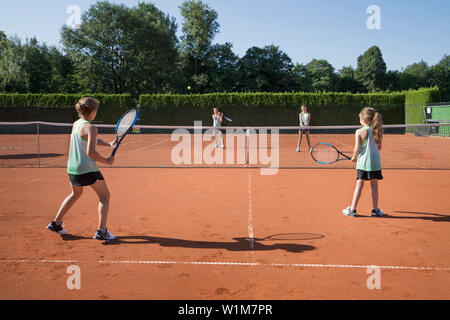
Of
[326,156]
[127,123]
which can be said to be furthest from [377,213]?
[326,156]

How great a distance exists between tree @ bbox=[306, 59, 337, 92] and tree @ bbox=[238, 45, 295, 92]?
13237 mm

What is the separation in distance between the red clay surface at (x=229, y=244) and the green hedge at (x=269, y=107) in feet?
61.2

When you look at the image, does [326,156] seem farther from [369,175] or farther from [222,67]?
[222,67]

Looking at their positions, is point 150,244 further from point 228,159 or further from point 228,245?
point 228,159

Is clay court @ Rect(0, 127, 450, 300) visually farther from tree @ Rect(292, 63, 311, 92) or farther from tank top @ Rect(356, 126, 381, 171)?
tree @ Rect(292, 63, 311, 92)

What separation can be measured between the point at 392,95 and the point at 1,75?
38189mm

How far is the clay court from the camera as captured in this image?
302 cm

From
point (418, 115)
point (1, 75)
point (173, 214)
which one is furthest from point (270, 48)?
point (173, 214)

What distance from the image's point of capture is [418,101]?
906 inches

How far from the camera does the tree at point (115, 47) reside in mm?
37062

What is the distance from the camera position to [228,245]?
13.3 ft

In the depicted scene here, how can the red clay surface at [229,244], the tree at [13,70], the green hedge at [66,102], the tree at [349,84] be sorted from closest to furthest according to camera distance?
the red clay surface at [229,244] < the green hedge at [66,102] < the tree at [13,70] < the tree at [349,84]

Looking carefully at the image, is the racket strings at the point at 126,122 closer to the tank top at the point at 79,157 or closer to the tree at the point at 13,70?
the tank top at the point at 79,157

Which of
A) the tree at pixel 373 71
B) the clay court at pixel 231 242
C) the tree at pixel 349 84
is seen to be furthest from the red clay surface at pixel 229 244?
the tree at pixel 349 84
